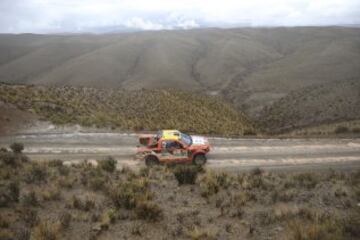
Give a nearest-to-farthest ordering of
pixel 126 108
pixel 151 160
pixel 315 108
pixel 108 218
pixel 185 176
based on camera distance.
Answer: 1. pixel 108 218
2. pixel 185 176
3. pixel 151 160
4. pixel 126 108
5. pixel 315 108

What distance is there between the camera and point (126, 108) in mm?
38562

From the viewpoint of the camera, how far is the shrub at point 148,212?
11.3 meters

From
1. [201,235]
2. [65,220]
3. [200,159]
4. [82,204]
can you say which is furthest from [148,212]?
[200,159]

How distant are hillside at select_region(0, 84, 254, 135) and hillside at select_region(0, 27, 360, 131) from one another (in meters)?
9.42

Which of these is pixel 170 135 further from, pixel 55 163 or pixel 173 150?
pixel 55 163

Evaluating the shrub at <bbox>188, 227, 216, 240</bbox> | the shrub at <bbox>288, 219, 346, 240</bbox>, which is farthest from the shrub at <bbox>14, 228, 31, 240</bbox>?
the shrub at <bbox>288, 219, 346, 240</bbox>

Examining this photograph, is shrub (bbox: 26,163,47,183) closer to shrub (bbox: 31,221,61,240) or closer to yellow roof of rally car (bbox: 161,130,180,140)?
shrub (bbox: 31,221,61,240)

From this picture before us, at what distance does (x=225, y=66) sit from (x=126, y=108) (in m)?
78.3

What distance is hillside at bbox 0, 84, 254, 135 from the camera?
2975 centimetres

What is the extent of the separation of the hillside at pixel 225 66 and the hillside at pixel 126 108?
9424mm

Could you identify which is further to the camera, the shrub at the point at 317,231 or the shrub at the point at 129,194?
the shrub at the point at 129,194

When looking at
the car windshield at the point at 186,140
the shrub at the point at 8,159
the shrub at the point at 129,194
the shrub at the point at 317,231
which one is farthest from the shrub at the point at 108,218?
the car windshield at the point at 186,140

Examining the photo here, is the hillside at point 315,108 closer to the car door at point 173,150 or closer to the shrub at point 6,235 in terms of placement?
the car door at point 173,150

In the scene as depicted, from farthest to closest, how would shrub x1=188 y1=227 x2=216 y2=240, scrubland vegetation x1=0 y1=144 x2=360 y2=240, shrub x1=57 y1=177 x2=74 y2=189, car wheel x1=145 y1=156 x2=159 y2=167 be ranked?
1. car wheel x1=145 y1=156 x2=159 y2=167
2. shrub x1=57 y1=177 x2=74 y2=189
3. scrubland vegetation x1=0 y1=144 x2=360 y2=240
4. shrub x1=188 y1=227 x2=216 y2=240
